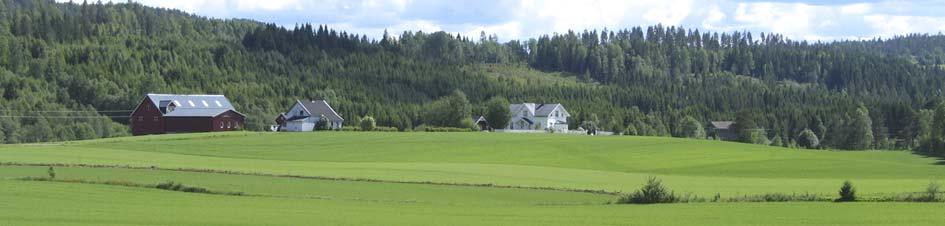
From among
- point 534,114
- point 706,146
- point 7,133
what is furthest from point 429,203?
point 534,114

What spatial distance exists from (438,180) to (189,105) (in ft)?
253

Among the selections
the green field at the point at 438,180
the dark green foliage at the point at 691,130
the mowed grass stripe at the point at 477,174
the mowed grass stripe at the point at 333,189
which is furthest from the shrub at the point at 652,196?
the dark green foliage at the point at 691,130

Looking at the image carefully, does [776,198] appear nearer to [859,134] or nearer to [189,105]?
[189,105]

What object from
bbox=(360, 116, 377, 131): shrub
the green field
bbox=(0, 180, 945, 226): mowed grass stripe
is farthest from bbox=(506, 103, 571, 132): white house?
bbox=(0, 180, 945, 226): mowed grass stripe

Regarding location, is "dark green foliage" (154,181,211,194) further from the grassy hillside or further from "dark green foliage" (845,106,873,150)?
"dark green foliage" (845,106,873,150)

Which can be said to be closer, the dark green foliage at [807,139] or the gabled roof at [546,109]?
the dark green foliage at [807,139]

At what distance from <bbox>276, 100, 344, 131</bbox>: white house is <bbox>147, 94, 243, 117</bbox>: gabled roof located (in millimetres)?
11367

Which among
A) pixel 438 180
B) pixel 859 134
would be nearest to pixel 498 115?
pixel 859 134

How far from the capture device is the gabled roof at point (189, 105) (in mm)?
129000

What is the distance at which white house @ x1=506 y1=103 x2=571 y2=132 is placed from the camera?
181 meters

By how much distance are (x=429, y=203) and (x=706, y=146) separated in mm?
60192

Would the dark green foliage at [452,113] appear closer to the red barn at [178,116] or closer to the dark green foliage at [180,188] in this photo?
the red barn at [178,116]

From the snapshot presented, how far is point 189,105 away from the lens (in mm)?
130250

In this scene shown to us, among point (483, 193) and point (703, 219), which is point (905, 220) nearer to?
point (703, 219)
